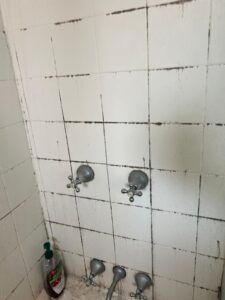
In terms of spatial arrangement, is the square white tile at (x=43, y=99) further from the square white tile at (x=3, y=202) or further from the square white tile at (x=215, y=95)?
the square white tile at (x=215, y=95)

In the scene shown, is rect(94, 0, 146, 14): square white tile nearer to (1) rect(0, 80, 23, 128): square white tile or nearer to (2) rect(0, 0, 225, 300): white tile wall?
(2) rect(0, 0, 225, 300): white tile wall

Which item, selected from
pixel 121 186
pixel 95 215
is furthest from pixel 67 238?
pixel 121 186

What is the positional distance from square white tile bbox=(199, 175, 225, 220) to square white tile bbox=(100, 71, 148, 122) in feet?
1.06

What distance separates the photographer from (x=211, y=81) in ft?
2.48

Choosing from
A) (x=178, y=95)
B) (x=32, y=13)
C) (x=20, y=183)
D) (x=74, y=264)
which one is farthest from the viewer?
(x=74, y=264)

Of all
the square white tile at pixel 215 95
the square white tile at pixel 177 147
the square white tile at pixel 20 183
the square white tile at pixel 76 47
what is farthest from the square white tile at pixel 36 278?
the square white tile at pixel 215 95

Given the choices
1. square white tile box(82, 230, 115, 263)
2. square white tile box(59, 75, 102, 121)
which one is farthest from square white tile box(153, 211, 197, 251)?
square white tile box(59, 75, 102, 121)

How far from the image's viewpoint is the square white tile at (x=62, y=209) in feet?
3.95

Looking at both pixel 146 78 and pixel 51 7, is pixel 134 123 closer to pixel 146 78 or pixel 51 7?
pixel 146 78

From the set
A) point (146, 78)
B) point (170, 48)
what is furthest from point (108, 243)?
point (170, 48)

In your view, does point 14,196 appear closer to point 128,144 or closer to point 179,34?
point 128,144

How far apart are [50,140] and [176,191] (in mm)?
594

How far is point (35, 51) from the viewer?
96cm

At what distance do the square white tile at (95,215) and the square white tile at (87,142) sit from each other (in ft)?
0.75
